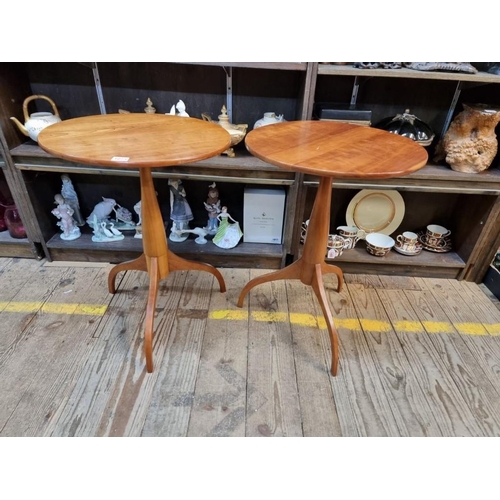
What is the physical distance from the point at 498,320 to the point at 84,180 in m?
2.32

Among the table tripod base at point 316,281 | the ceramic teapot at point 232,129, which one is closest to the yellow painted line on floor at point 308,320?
the table tripod base at point 316,281

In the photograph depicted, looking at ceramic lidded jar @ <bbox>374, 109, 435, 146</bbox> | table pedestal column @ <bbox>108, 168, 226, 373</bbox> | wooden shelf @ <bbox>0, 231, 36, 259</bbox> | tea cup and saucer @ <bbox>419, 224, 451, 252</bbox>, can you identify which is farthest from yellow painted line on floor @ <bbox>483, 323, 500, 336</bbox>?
wooden shelf @ <bbox>0, 231, 36, 259</bbox>

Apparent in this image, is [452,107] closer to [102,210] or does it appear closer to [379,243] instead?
[379,243]

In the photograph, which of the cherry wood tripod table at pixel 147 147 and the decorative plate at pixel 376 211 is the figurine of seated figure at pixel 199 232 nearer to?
the cherry wood tripod table at pixel 147 147

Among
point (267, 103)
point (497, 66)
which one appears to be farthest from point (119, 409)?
point (497, 66)

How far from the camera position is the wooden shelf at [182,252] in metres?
1.83

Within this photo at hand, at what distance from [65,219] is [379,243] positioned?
1764 millimetres

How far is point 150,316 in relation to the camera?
4.41ft

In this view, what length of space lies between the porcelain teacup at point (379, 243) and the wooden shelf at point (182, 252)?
1.67 ft

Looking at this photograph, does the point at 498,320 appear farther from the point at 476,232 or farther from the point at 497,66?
the point at 497,66

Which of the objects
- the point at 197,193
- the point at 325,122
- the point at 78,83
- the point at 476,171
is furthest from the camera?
the point at 197,193

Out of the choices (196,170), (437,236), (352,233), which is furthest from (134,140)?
(437,236)

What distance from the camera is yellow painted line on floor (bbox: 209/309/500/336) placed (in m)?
1.55

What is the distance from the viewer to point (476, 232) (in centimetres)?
176
